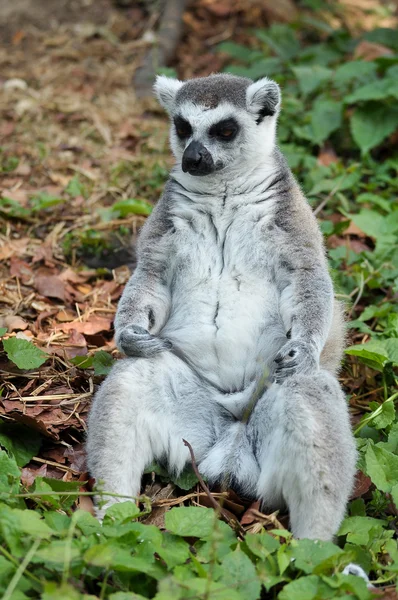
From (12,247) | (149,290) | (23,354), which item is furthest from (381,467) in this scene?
(12,247)

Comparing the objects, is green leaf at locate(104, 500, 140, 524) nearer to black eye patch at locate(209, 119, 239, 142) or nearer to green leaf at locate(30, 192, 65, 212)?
black eye patch at locate(209, 119, 239, 142)

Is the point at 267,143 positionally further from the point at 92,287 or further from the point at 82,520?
the point at 82,520

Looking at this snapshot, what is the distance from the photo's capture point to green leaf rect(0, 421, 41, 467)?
4785 mm

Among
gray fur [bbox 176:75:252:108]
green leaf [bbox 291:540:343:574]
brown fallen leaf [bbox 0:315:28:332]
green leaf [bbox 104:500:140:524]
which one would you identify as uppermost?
gray fur [bbox 176:75:252:108]

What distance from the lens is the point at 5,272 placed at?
6.79 m

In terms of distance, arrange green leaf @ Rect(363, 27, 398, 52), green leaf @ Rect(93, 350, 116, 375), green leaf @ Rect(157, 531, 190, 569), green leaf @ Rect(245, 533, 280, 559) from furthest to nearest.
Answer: green leaf @ Rect(363, 27, 398, 52), green leaf @ Rect(93, 350, 116, 375), green leaf @ Rect(245, 533, 280, 559), green leaf @ Rect(157, 531, 190, 569)

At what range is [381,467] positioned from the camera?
4.45 m

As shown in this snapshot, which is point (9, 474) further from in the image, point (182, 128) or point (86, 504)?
point (182, 128)

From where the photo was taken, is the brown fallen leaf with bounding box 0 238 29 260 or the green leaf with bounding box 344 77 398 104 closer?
the brown fallen leaf with bounding box 0 238 29 260

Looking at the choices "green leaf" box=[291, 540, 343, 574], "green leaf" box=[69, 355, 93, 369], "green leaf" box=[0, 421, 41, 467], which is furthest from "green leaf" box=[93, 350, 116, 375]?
"green leaf" box=[291, 540, 343, 574]

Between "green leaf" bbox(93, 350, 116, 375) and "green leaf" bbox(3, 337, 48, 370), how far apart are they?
1.38ft

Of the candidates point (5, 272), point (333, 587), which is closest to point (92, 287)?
point (5, 272)

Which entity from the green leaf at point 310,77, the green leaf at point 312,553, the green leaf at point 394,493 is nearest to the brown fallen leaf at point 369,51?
the green leaf at point 310,77

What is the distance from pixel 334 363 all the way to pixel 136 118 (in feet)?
17.8
